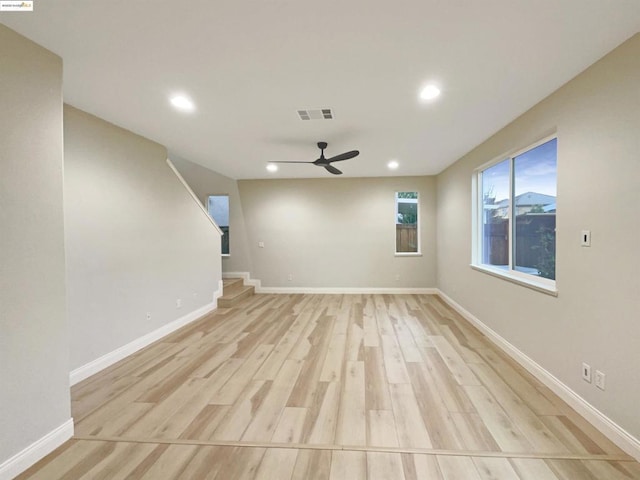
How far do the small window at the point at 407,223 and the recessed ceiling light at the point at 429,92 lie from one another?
3986mm

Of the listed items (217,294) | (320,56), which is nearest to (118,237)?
(217,294)

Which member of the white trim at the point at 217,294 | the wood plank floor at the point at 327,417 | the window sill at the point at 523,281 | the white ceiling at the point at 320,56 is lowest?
the wood plank floor at the point at 327,417

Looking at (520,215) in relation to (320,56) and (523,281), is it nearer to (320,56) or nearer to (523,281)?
(523,281)

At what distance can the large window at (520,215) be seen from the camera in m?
2.71

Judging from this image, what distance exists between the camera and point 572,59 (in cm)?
198

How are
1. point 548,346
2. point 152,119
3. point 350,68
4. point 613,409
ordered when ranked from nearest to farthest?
point 613,409
point 350,68
point 548,346
point 152,119

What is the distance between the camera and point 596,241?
2.03 m

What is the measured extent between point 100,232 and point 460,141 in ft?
14.5

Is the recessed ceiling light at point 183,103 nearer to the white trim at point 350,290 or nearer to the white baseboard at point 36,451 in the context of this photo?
the white baseboard at point 36,451

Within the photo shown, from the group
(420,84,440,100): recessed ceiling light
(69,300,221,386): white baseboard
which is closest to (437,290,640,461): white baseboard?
(420,84,440,100): recessed ceiling light

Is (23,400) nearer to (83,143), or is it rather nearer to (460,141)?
(83,143)

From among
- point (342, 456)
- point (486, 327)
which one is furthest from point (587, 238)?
point (342, 456)

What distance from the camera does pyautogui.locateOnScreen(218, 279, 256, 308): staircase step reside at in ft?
17.5

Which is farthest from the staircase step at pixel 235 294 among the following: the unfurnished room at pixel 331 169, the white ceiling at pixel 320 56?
the white ceiling at pixel 320 56
